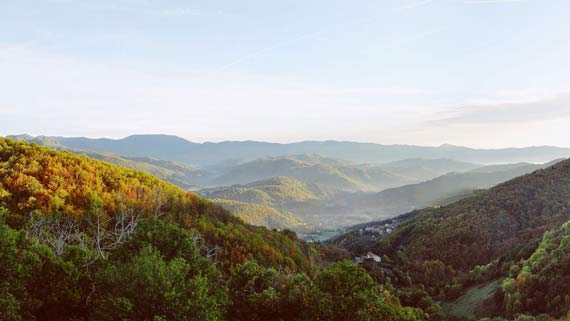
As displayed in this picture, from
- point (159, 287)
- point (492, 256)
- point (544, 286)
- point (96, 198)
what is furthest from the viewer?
point (492, 256)

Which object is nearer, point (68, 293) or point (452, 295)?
point (68, 293)

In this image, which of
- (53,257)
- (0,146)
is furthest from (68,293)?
(0,146)

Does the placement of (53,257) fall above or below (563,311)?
above

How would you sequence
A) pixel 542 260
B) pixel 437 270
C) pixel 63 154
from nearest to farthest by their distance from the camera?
→ pixel 542 260 → pixel 63 154 → pixel 437 270

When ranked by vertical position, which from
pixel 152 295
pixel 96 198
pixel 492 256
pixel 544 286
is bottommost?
pixel 492 256

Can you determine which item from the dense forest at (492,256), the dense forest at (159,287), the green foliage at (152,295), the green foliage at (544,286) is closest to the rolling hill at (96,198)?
the dense forest at (159,287)

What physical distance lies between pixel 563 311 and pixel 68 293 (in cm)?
3354

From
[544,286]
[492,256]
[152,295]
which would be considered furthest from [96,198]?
[492,256]

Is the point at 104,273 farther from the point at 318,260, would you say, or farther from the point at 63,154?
the point at 318,260

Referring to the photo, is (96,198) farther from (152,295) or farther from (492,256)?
(492,256)

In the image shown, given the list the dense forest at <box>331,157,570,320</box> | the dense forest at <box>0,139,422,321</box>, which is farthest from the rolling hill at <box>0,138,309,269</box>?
the dense forest at <box>331,157,570,320</box>

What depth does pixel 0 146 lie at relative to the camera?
49.3m

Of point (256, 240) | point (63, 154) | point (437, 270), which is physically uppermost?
point (63, 154)

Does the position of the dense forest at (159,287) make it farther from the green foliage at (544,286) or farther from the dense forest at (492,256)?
the green foliage at (544,286)
